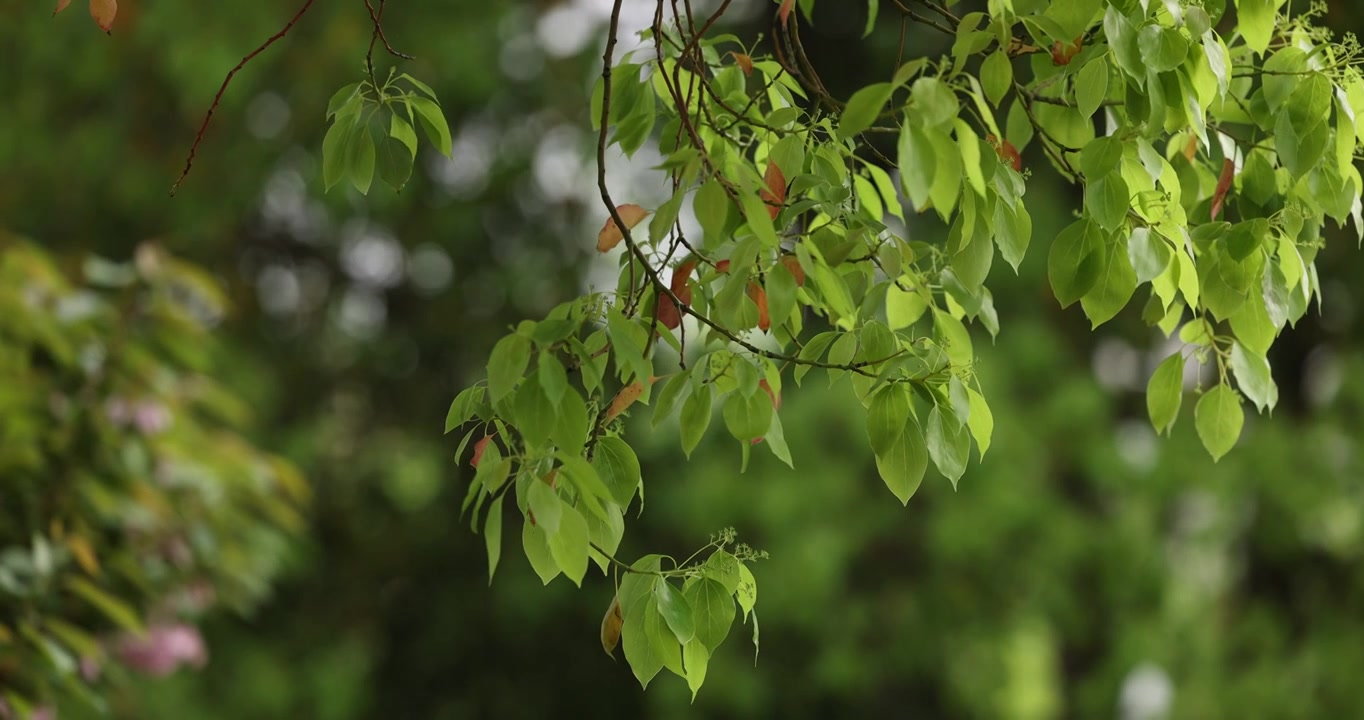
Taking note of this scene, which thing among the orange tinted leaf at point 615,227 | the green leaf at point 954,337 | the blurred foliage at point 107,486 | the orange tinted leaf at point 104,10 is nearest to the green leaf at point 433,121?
the orange tinted leaf at point 615,227

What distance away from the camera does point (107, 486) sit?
1.81 m

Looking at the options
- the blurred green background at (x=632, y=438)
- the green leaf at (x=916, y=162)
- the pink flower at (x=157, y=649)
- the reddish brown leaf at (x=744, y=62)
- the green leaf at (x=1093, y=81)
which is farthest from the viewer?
the blurred green background at (x=632, y=438)

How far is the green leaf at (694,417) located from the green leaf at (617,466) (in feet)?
0.11

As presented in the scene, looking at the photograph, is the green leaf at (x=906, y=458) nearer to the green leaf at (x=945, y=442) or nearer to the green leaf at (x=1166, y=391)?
the green leaf at (x=945, y=442)

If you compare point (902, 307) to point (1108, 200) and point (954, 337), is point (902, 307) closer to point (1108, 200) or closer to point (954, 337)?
point (954, 337)

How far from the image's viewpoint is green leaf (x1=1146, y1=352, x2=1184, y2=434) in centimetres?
86

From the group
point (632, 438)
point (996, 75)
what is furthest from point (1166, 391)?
point (632, 438)

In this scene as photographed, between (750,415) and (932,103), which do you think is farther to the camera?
(750,415)

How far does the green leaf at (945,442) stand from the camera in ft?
2.35

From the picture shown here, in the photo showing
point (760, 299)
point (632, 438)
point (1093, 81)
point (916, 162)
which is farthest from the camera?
point (632, 438)

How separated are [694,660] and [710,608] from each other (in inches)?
1.3

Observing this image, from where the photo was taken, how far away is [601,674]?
11.2ft

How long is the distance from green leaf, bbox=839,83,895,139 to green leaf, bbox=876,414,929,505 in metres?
0.19

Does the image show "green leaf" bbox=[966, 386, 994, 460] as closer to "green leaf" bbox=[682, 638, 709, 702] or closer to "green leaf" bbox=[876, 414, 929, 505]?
"green leaf" bbox=[876, 414, 929, 505]
